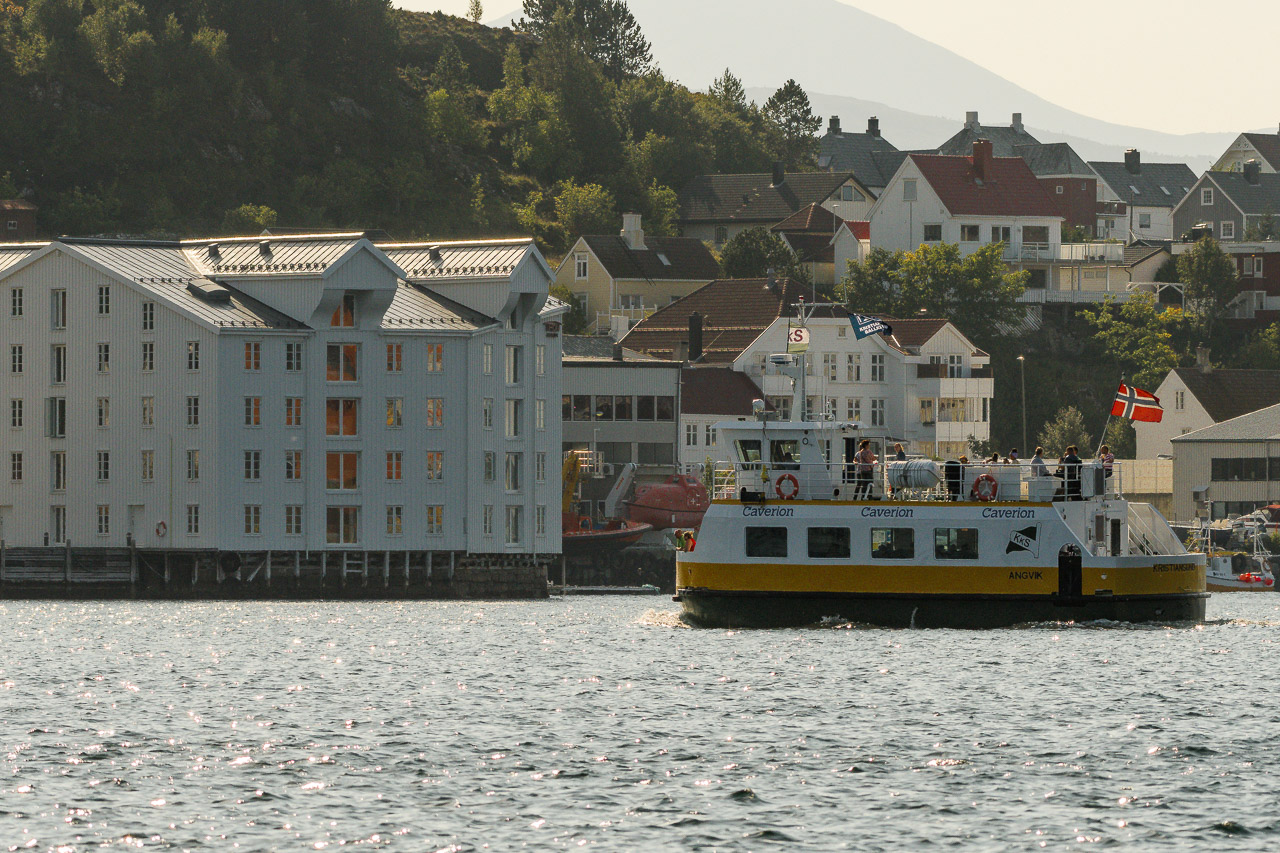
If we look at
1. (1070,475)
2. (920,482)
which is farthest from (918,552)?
(1070,475)

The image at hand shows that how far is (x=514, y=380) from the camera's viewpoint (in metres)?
93.1

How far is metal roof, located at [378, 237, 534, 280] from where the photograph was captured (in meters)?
93.3

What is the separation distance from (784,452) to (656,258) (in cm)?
9221

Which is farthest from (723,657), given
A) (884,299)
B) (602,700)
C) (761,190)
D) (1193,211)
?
(1193,211)

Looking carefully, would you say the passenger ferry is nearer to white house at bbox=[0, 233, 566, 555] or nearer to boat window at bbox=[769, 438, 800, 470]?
boat window at bbox=[769, 438, 800, 470]

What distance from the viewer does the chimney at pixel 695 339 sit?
5095 inches

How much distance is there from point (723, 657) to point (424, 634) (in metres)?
14.2

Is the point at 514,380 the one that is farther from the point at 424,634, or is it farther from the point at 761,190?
the point at 761,190

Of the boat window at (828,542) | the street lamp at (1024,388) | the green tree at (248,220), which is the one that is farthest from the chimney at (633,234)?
the boat window at (828,542)

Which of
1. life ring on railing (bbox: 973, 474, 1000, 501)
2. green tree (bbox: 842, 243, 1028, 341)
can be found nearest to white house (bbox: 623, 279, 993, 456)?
green tree (bbox: 842, 243, 1028, 341)

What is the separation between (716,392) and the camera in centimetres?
12350

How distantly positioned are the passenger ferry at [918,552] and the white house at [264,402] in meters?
28.9

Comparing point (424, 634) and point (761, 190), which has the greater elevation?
point (761, 190)

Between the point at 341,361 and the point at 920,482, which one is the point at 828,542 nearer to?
the point at 920,482
